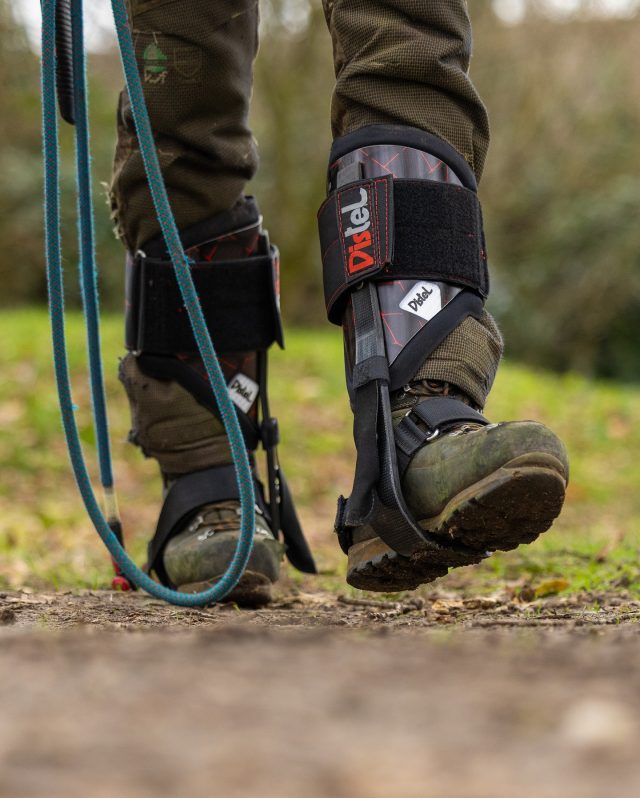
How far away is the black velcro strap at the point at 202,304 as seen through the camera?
6.84ft

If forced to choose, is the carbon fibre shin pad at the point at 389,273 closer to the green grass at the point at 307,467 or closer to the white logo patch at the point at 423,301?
the white logo patch at the point at 423,301

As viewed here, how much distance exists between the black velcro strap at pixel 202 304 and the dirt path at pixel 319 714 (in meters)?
1.00

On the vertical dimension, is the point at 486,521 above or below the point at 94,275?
below

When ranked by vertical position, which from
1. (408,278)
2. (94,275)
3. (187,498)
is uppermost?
(94,275)

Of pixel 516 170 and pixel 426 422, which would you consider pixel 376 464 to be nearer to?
pixel 426 422

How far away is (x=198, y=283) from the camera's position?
2086 millimetres

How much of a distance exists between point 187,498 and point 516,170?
32.2 feet

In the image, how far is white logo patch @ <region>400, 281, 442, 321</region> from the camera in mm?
1612

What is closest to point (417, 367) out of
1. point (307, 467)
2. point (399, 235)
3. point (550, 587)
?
point (399, 235)

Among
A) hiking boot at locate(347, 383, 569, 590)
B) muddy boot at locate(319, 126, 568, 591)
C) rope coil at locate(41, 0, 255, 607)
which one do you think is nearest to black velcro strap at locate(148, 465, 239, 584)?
rope coil at locate(41, 0, 255, 607)

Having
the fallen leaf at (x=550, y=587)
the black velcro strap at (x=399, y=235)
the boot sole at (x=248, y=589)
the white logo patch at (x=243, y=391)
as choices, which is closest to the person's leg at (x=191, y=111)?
the white logo patch at (x=243, y=391)

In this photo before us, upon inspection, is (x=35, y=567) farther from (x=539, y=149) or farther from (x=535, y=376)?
(x=539, y=149)

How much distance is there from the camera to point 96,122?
10.8m

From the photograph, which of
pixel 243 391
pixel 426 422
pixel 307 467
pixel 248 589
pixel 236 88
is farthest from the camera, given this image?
pixel 307 467
